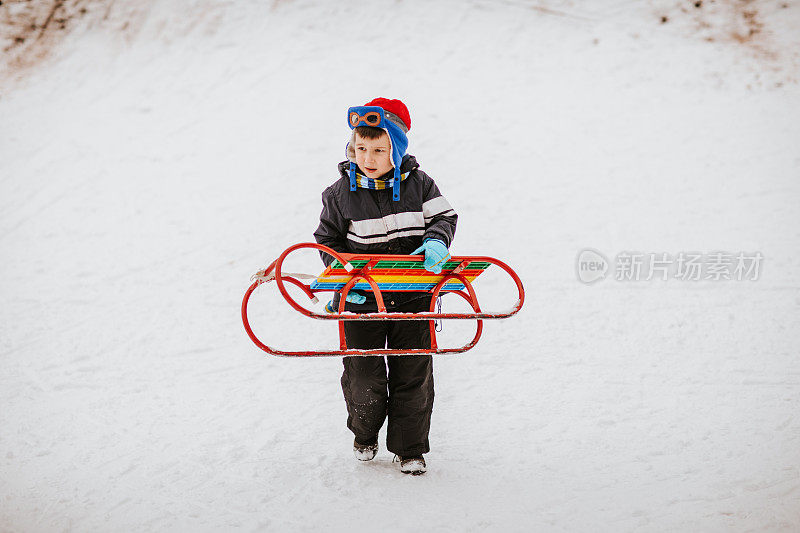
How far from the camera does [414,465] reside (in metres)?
3.19

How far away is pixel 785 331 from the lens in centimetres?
473

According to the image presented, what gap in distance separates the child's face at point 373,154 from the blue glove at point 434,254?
401mm

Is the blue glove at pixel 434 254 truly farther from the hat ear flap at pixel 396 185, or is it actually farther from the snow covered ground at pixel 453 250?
the snow covered ground at pixel 453 250

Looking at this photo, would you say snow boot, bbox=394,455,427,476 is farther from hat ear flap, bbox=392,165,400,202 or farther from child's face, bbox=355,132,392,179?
child's face, bbox=355,132,392,179

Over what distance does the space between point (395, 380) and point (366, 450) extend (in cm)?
39

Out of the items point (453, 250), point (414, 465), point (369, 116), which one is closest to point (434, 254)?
point (369, 116)

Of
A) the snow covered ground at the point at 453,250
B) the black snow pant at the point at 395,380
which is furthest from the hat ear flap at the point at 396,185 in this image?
the snow covered ground at the point at 453,250

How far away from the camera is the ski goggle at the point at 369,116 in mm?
2904

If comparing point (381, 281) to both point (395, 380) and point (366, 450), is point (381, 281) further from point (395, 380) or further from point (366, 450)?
point (366, 450)

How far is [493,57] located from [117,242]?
17.5 feet

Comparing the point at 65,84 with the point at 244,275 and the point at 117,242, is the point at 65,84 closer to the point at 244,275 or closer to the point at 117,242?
the point at 117,242

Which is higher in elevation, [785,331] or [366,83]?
[366,83]

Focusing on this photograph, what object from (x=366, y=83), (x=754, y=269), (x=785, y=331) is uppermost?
(x=366, y=83)

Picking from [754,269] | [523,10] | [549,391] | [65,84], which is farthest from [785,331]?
[65,84]
